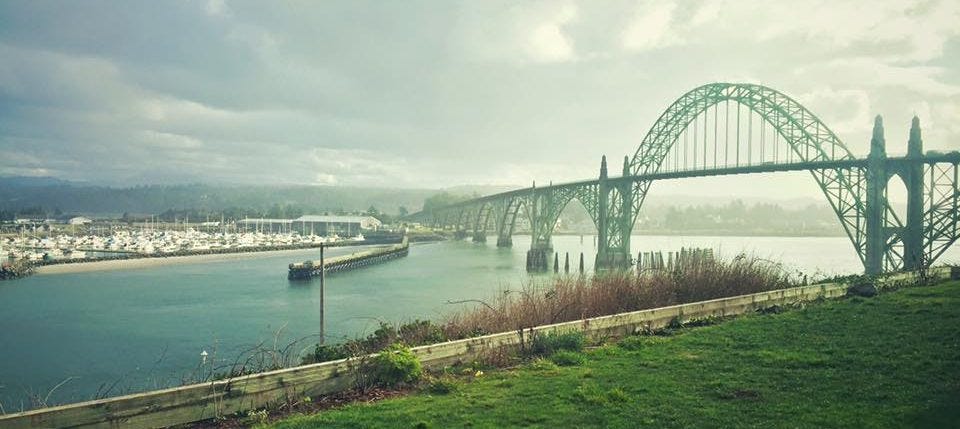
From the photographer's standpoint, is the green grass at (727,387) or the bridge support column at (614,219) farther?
the bridge support column at (614,219)

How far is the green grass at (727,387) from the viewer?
6953mm

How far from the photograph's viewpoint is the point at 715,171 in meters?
53.1

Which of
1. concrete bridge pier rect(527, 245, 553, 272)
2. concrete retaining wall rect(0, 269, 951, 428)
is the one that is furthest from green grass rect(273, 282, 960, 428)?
concrete bridge pier rect(527, 245, 553, 272)

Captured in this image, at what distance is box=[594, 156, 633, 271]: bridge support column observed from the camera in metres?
64.7

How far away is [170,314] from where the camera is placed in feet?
129

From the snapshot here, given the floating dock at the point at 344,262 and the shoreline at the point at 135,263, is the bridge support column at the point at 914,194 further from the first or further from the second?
the shoreline at the point at 135,263

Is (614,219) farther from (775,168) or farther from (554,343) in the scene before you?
(554,343)

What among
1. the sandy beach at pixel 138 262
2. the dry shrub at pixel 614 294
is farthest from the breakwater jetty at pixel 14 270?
the dry shrub at pixel 614 294

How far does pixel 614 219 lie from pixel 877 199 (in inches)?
1151

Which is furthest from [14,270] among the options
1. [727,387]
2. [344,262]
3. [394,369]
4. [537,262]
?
[727,387]

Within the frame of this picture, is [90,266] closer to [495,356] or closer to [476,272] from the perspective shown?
[476,272]

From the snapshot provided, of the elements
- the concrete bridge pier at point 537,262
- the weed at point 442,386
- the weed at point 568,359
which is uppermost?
the weed at point 568,359

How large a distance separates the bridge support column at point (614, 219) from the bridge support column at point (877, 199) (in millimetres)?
26593

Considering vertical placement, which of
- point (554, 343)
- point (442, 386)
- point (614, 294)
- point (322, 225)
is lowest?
point (442, 386)
